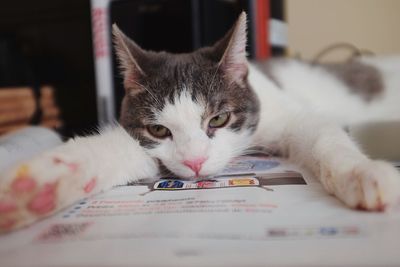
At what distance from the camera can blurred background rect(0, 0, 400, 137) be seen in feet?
5.48

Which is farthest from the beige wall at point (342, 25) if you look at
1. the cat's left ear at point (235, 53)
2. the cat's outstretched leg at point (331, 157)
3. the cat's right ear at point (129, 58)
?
the cat's right ear at point (129, 58)

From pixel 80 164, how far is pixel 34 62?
1728 mm

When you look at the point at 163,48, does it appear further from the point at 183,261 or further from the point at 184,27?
the point at 183,261

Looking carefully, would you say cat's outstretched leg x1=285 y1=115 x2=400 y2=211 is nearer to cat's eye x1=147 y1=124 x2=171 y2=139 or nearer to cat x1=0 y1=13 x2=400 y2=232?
cat x1=0 y1=13 x2=400 y2=232

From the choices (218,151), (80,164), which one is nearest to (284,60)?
(218,151)

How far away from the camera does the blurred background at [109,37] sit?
1.67 m

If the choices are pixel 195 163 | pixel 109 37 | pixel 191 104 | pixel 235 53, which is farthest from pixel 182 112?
pixel 109 37

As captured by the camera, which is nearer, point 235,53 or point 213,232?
point 213,232

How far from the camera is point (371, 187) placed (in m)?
0.60

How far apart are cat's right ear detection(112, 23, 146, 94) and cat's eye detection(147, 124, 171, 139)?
0.46ft

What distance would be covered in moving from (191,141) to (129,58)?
1.04ft

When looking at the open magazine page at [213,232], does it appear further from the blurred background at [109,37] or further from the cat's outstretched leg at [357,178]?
the blurred background at [109,37]

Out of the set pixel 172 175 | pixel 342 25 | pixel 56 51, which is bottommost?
pixel 172 175

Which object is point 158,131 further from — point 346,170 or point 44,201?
point 346,170
